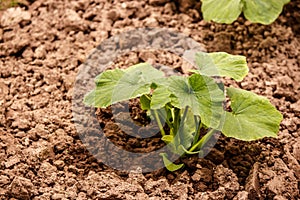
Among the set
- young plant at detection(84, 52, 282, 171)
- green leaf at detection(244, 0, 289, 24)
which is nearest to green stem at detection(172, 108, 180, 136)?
young plant at detection(84, 52, 282, 171)

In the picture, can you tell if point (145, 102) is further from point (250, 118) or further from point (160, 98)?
point (250, 118)

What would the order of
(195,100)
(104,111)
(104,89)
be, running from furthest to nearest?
(104,111) < (104,89) < (195,100)

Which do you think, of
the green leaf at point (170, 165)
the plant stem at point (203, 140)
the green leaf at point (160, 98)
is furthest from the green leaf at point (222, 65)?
the green leaf at point (170, 165)

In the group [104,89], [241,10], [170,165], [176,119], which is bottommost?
[170,165]

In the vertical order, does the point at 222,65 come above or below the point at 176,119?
above

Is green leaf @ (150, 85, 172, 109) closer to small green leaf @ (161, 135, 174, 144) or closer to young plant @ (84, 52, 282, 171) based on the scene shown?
young plant @ (84, 52, 282, 171)

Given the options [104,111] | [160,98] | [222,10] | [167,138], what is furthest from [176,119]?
[222,10]

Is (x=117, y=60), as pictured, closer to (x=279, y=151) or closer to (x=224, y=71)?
(x=224, y=71)
